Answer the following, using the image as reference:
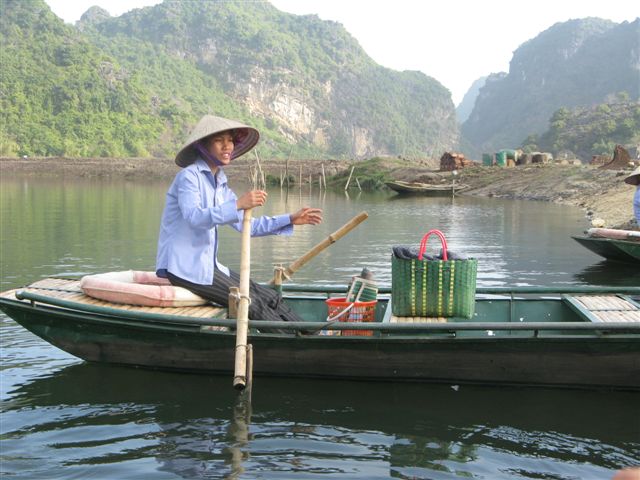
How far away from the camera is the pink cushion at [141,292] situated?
695 centimetres

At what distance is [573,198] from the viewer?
37719 mm

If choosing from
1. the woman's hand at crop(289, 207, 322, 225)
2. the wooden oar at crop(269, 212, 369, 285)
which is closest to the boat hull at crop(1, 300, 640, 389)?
the woman's hand at crop(289, 207, 322, 225)

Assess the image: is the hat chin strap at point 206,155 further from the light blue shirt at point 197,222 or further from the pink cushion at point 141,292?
the pink cushion at point 141,292

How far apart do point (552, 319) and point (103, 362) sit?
461 cm

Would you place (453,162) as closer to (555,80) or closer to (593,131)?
(593,131)

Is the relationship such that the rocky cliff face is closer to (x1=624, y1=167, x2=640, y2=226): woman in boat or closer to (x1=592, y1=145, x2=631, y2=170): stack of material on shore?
(x1=592, y1=145, x2=631, y2=170): stack of material on shore

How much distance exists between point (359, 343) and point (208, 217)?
5.73ft

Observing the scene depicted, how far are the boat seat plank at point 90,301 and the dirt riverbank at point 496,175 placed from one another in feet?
47.9

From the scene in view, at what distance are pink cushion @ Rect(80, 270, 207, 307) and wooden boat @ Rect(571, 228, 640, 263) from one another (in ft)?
30.4

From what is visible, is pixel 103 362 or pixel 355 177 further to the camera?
pixel 355 177

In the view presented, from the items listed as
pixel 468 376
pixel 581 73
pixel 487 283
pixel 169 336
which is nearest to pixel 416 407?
pixel 468 376

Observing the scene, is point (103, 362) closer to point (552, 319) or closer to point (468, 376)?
point (468, 376)

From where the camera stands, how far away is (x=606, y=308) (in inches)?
285

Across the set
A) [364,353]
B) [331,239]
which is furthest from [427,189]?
[364,353]
